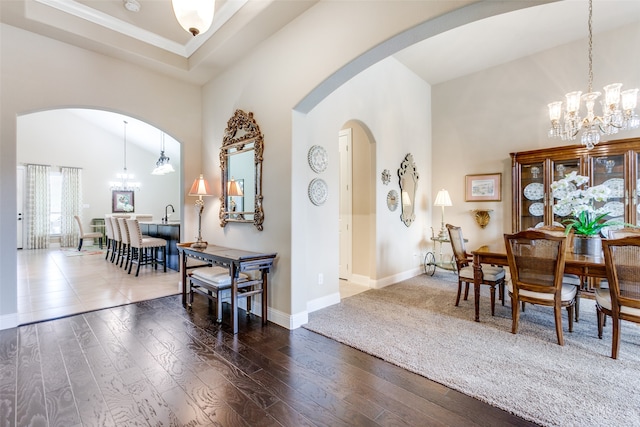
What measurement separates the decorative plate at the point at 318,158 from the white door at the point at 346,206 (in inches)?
50.4

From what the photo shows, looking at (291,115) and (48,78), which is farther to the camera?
(48,78)

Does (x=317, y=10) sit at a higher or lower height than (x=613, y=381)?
higher

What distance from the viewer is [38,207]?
28.8 feet

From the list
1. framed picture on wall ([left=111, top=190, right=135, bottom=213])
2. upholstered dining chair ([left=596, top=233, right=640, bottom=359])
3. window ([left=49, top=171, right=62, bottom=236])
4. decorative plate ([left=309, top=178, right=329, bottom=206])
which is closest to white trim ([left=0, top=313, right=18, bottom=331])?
decorative plate ([left=309, top=178, right=329, bottom=206])

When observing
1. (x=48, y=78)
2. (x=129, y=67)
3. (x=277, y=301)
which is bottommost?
(x=277, y=301)

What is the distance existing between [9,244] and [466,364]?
4453 millimetres

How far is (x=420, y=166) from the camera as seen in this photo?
560cm

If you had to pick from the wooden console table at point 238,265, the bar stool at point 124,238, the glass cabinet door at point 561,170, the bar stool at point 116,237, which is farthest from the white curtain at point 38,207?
the glass cabinet door at point 561,170

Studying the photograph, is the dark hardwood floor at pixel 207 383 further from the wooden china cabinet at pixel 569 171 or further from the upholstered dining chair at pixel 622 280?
the wooden china cabinet at pixel 569 171

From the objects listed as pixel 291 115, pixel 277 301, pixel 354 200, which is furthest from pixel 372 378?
pixel 354 200

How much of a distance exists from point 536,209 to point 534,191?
11.5 inches

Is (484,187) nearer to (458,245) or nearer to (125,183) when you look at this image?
(458,245)

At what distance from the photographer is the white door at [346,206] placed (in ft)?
15.9

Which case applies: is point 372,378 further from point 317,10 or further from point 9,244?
point 9,244
